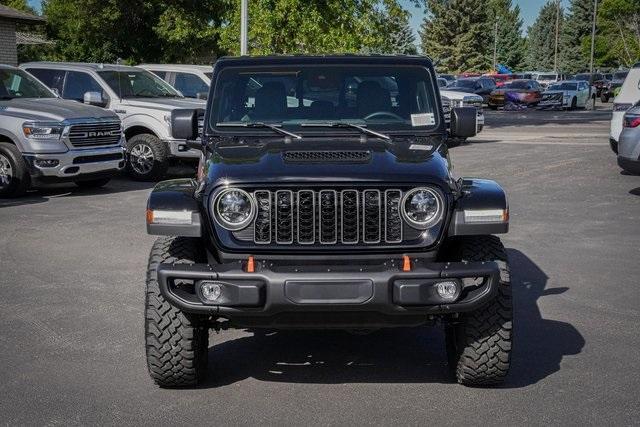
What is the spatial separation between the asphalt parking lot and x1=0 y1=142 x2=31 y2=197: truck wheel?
2.87 m

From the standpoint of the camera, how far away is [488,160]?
63.6 feet

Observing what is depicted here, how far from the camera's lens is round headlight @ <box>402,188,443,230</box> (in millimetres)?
4957

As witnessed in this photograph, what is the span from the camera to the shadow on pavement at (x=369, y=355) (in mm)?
5449

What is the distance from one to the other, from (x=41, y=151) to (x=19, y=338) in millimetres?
7419

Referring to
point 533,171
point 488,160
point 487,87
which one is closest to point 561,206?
point 533,171

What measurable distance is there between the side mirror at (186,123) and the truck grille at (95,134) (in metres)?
7.52

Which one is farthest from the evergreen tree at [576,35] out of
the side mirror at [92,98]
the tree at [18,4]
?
the side mirror at [92,98]

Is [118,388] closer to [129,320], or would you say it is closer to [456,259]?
[129,320]

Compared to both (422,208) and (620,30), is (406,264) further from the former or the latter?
(620,30)

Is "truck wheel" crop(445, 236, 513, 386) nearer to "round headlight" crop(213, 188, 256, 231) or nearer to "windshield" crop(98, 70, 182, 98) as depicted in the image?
"round headlight" crop(213, 188, 256, 231)

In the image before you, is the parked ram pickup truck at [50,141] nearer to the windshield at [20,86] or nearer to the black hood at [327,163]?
the windshield at [20,86]

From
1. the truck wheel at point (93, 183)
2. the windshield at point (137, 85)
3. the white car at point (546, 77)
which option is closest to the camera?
the truck wheel at point (93, 183)

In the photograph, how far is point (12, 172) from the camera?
13.2m

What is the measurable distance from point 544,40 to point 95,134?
114651 mm
